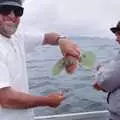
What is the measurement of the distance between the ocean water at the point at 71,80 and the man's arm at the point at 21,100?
56 centimetres

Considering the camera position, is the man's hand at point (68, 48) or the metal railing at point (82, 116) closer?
the man's hand at point (68, 48)

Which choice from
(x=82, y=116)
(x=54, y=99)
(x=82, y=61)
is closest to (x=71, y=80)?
(x=82, y=116)

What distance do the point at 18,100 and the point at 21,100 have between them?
0.01m

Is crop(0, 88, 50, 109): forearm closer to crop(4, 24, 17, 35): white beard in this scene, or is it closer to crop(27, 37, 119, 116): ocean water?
crop(4, 24, 17, 35): white beard

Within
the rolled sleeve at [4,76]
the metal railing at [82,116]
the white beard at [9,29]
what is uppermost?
the white beard at [9,29]

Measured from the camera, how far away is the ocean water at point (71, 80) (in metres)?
1.99

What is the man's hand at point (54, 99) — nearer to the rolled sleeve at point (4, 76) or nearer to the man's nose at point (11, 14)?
the rolled sleeve at point (4, 76)

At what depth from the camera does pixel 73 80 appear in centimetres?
211

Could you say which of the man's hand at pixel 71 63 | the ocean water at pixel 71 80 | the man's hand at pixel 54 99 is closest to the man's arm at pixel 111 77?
the ocean water at pixel 71 80

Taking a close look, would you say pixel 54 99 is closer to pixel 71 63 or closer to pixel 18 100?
pixel 18 100

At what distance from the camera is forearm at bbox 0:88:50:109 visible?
4.22 ft

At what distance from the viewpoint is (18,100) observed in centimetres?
130

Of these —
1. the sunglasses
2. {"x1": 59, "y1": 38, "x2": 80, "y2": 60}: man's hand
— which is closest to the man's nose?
the sunglasses

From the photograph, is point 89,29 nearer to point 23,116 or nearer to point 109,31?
point 109,31
